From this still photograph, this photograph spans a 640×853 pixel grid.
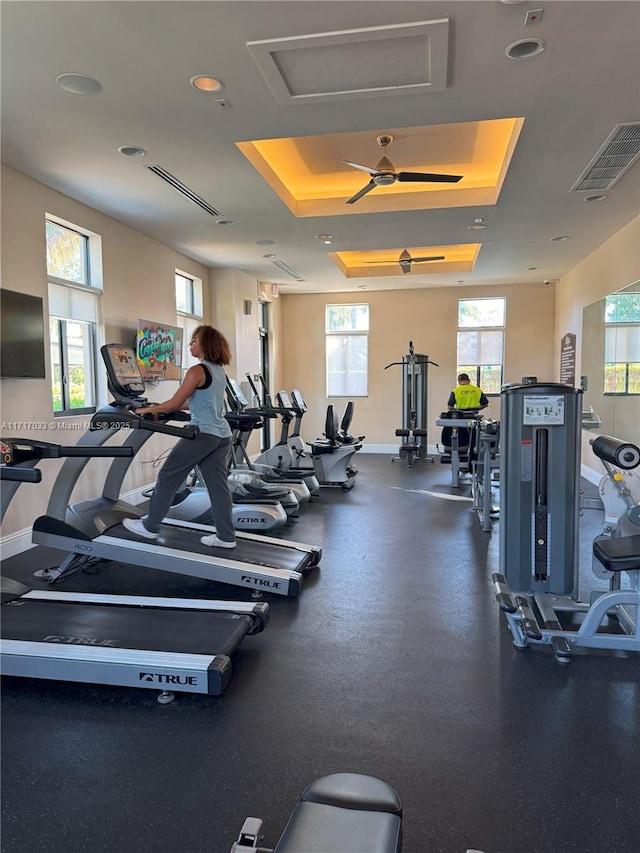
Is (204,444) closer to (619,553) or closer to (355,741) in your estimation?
(355,741)

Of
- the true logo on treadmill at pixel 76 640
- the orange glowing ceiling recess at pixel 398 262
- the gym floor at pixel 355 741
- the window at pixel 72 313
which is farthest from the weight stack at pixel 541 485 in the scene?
the orange glowing ceiling recess at pixel 398 262

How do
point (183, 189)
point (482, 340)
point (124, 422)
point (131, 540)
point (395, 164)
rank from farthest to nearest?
point (482, 340)
point (395, 164)
point (183, 189)
point (131, 540)
point (124, 422)

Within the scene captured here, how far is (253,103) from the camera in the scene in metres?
3.28

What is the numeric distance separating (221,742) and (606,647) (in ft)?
6.22

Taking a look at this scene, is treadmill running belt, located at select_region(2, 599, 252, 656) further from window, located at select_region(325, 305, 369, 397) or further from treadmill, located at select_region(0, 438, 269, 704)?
window, located at select_region(325, 305, 369, 397)

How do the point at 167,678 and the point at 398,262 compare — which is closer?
the point at 167,678

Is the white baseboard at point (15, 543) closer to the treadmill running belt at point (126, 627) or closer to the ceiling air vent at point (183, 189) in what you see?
the treadmill running belt at point (126, 627)

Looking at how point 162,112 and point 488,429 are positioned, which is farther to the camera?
point 488,429

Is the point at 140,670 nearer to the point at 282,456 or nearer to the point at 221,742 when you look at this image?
the point at 221,742

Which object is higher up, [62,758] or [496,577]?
[496,577]

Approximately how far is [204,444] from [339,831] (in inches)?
108

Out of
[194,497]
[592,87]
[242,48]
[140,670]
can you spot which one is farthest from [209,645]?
[592,87]

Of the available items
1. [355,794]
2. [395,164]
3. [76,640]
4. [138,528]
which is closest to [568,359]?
[395,164]

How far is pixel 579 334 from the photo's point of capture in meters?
7.89
